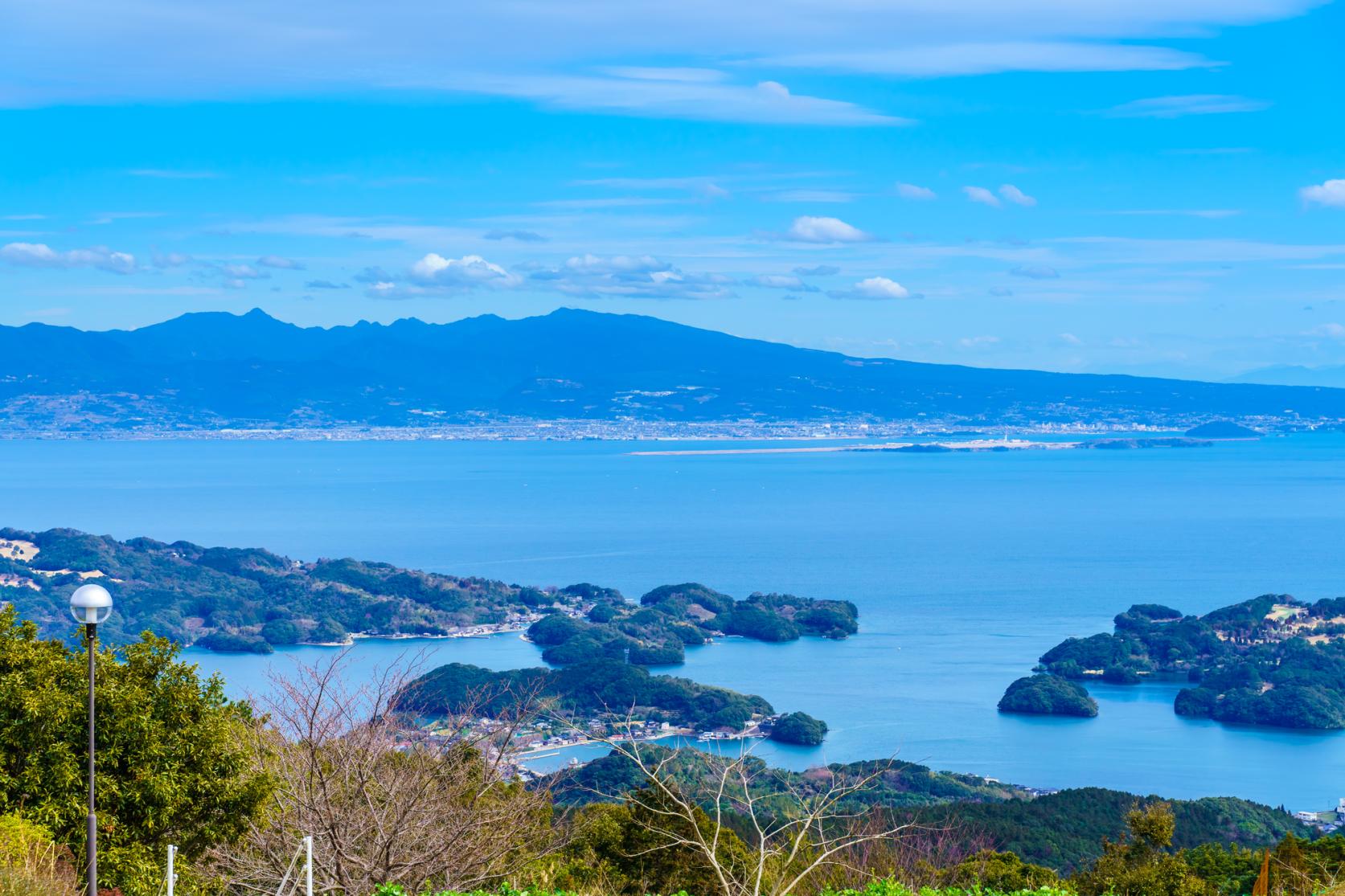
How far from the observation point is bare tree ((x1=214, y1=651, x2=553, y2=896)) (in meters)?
8.34

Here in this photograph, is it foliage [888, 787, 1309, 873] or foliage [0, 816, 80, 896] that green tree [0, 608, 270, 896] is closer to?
foliage [0, 816, 80, 896]

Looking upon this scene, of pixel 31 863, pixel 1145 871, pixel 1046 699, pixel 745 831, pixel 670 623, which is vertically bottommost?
pixel 670 623

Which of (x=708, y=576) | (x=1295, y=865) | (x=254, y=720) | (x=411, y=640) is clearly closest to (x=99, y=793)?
(x=254, y=720)

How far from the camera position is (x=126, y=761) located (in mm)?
9234

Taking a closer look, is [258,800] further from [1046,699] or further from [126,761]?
[1046,699]

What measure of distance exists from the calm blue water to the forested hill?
2081 millimetres

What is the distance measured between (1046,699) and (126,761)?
151 feet

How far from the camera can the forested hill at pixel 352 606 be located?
67062 mm

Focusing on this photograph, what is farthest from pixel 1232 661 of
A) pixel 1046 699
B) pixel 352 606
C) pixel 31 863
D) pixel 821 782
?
pixel 31 863

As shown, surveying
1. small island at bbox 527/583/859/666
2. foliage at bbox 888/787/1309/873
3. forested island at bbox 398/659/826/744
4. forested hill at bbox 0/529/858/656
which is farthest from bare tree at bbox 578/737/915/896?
forested hill at bbox 0/529/858/656

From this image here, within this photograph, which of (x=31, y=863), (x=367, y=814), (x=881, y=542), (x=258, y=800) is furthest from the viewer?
(x=881, y=542)

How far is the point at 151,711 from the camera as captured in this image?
368 inches

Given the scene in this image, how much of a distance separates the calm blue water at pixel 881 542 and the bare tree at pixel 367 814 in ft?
108

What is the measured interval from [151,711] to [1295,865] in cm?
1129
